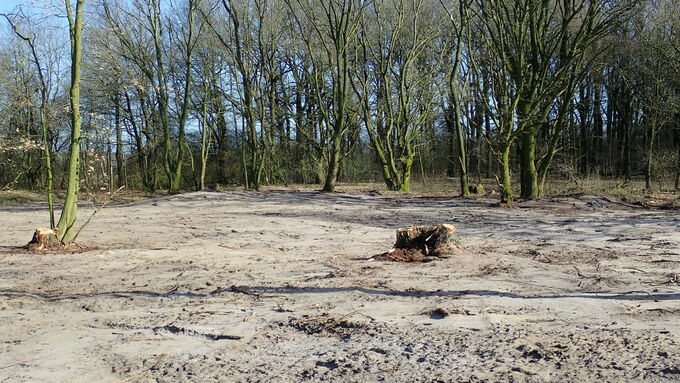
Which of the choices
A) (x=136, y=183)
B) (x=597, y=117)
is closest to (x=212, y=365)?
(x=136, y=183)

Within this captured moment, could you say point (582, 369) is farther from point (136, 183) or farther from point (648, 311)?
point (136, 183)

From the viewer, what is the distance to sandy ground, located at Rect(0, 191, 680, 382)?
364 centimetres

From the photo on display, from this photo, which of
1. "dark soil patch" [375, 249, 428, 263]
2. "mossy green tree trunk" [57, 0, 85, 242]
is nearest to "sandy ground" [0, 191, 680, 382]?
"dark soil patch" [375, 249, 428, 263]

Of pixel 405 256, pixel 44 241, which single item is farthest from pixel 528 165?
pixel 44 241

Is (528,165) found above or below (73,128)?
below

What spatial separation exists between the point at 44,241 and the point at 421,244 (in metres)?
6.17

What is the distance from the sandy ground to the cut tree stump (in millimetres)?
296

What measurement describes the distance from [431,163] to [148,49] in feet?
65.5

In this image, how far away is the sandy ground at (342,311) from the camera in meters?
3.64

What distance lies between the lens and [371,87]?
30.0 metres

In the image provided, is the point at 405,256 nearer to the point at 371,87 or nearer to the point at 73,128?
the point at 73,128

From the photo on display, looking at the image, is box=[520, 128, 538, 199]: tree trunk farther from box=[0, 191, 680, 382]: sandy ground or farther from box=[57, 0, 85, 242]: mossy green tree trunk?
box=[57, 0, 85, 242]: mossy green tree trunk

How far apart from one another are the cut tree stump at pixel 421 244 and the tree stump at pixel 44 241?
547 cm

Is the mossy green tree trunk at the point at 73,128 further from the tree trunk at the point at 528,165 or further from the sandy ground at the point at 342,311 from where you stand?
the tree trunk at the point at 528,165
